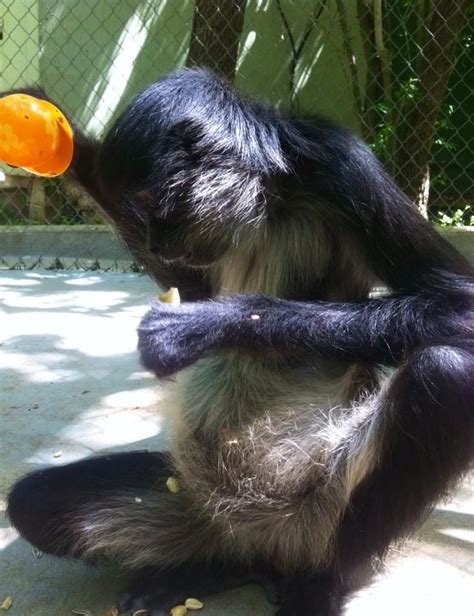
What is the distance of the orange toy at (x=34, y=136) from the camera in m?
2.66

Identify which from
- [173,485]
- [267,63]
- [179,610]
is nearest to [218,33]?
[267,63]

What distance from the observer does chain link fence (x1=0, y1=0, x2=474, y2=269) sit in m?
8.66

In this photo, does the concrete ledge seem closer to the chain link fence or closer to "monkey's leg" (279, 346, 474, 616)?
the chain link fence

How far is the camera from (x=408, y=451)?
222 centimetres

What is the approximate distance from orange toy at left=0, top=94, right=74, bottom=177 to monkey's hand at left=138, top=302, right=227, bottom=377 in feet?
2.32

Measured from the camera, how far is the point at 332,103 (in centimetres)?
940

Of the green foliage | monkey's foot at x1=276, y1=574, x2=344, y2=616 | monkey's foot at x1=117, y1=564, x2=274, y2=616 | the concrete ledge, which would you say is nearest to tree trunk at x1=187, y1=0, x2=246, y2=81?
the concrete ledge

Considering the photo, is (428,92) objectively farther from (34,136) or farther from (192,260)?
(34,136)

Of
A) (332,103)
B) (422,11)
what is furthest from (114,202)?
(332,103)

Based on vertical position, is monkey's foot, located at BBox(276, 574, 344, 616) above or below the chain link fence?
below

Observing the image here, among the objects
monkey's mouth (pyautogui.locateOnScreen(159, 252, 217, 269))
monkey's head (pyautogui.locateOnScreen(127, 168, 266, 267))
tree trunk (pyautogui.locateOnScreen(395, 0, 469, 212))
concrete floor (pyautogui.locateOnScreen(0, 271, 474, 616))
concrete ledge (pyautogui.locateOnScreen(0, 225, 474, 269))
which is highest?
tree trunk (pyautogui.locateOnScreen(395, 0, 469, 212))

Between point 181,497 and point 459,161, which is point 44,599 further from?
point 459,161

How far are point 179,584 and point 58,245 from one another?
5759mm

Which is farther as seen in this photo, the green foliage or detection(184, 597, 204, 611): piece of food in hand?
the green foliage
